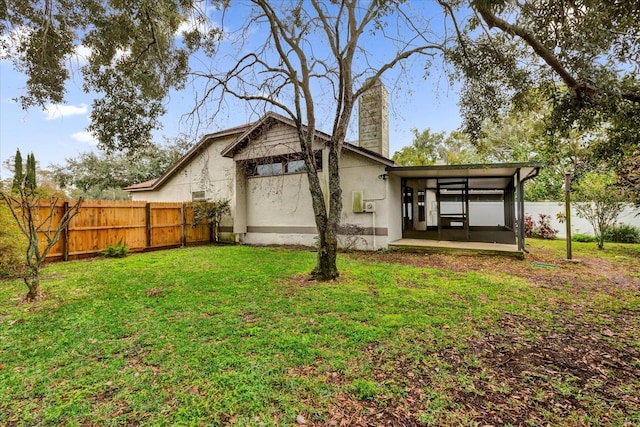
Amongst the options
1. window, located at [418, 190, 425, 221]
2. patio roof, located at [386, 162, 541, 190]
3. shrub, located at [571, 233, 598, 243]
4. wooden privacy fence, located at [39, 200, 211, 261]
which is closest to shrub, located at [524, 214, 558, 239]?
shrub, located at [571, 233, 598, 243]

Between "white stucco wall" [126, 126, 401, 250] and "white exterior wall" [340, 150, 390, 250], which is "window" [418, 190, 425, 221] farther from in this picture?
"white exterior wall" [340, 150, 390, 250]

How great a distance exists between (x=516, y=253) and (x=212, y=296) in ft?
28.1

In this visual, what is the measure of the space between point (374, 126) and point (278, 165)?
4.22 metres

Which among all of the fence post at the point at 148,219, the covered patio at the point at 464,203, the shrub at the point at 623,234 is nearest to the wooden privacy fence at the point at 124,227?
the fence post at the point at 148,219

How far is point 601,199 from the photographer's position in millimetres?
10516

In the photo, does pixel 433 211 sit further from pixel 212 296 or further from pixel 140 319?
pixel 140 319

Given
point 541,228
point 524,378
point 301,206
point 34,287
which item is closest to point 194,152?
point 301,206

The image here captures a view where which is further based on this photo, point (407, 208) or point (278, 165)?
point (407, 208)

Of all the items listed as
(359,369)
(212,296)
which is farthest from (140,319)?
(359,369)

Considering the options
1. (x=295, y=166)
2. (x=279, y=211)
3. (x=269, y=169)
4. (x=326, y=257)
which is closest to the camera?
(x=326, y=257)

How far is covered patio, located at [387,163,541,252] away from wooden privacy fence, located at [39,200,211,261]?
8.82 m

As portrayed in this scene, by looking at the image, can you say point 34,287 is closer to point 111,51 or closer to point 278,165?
point 111,51

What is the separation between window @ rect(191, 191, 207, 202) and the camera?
14201 millimetres

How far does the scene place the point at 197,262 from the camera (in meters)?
8.92
